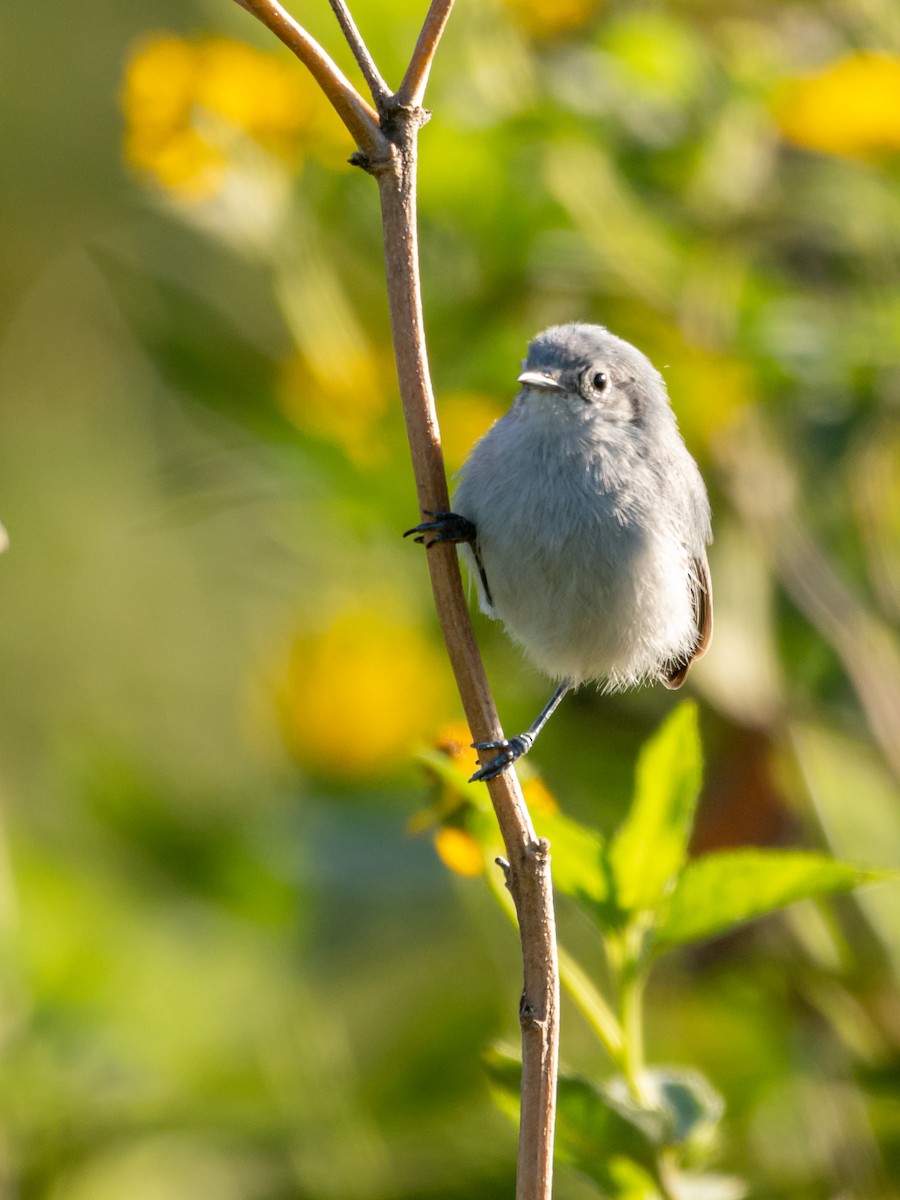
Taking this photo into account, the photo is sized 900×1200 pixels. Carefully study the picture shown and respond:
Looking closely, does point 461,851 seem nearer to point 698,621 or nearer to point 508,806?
point 508,806

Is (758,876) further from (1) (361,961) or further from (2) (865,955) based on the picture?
(1) (361,961)

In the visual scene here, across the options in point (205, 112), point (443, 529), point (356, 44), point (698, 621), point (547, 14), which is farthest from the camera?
point (547, 14)

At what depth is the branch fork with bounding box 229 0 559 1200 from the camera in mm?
973

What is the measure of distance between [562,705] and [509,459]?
850mm

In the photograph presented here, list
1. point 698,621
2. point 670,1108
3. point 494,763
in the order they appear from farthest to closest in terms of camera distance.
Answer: point 698,621 < point 670,1108 < point 494,763

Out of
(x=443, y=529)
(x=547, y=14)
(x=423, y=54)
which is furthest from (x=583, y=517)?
(x=547, y=14)

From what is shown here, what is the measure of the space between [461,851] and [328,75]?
0.68 metres

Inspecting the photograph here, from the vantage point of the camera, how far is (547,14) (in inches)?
95.4

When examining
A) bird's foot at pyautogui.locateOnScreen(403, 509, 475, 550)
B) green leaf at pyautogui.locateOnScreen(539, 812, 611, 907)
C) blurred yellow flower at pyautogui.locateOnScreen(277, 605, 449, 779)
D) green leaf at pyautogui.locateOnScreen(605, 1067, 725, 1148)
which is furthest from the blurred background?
green leaf at pyautogui.locateOnScreen(539, 812, 611, 907)

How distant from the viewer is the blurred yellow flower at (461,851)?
1275mm

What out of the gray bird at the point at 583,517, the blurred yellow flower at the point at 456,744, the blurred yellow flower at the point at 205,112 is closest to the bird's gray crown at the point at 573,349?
the gray bird at the point at 583,517

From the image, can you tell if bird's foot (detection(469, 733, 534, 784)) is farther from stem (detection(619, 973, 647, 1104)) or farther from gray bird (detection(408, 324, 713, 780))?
gray bird (detection(408, 324, 713, 780))

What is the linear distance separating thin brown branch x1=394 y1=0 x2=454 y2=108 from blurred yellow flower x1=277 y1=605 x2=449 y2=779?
4.55 ft

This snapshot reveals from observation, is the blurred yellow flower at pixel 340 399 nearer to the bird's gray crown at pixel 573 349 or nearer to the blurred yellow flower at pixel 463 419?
the blurred yellow flower at pixel 463 419
